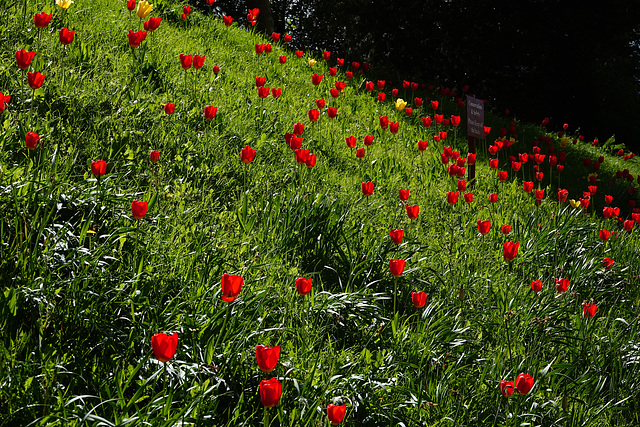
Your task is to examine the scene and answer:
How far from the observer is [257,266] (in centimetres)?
253

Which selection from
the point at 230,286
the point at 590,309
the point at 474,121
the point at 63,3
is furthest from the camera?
the point at 474,121

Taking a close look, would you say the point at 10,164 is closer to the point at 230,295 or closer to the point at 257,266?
the point at 257,266

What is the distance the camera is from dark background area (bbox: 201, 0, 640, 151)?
12.1 meters

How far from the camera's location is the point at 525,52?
1262cm

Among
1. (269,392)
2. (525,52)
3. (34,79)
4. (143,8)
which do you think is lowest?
(269,392)

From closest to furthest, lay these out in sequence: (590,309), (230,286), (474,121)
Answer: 1. (230,286)
2. (590,309)
3. (474,121)

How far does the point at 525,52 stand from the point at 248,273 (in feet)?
38.8

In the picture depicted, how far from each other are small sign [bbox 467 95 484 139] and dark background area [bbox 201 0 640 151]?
24.2 ft

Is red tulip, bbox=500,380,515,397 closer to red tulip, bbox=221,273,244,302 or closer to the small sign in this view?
red tulip, bbox=221,273,244,302

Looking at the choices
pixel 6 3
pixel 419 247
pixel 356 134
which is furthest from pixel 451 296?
pixel 6 3

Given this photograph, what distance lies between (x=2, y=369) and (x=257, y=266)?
1126 mm

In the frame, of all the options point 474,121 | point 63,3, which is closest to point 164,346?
point 63,3

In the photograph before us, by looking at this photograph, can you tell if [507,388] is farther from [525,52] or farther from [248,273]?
[525,52]

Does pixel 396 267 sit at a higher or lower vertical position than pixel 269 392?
higher
